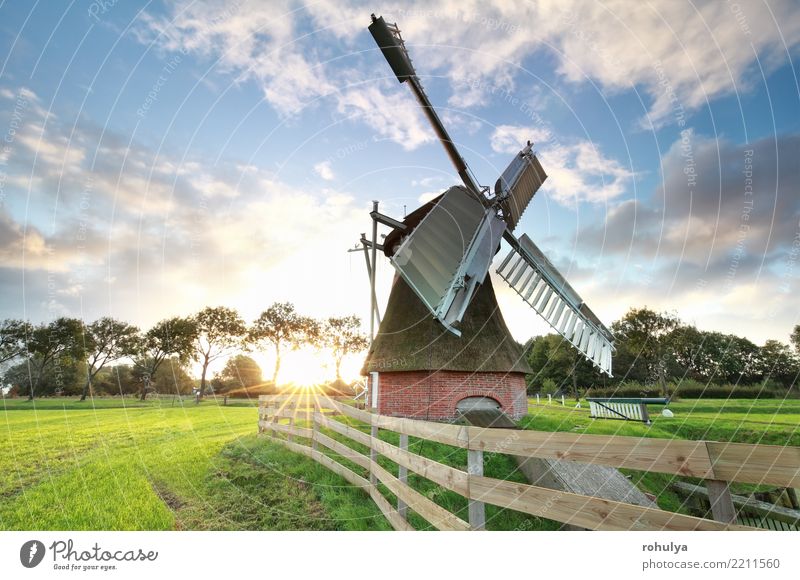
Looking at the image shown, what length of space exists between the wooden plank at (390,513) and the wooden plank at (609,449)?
5.37 feet

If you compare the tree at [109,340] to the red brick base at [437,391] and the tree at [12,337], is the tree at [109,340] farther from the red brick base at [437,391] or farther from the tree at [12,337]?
the red brick base at [437,391]

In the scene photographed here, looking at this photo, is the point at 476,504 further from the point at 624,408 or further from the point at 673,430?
the point at 624,408

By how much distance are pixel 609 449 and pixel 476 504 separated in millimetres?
1302

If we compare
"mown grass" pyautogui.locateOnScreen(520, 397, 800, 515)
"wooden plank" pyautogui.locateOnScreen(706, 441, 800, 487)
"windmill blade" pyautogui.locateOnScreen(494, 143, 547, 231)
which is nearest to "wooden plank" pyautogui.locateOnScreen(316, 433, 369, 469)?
"wooden plank" pyautogui.locateOnScreen(706, 441, 800, 487)

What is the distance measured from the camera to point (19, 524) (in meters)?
4.22

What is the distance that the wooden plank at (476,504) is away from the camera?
324 centimetres

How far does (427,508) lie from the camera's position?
3.77 meters

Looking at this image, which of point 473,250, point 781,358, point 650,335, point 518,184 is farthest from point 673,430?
point 650,335

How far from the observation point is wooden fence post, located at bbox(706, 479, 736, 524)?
215 centimetres

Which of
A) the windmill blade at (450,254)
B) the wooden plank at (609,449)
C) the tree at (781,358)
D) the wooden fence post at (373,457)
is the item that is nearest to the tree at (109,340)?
the wooden fence post at (373,457)

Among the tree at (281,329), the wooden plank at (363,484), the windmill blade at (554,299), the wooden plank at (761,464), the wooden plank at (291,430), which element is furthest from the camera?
the tree at (281,329)

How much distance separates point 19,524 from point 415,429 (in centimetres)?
468
